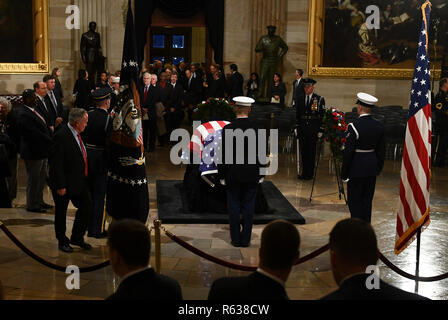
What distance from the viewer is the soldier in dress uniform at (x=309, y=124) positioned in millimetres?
11391

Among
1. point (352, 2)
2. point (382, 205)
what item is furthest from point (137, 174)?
point (352, 2)

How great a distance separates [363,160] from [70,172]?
134 inches

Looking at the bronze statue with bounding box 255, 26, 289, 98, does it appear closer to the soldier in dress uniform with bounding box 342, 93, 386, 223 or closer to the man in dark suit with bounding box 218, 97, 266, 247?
the soldier in dress uniform with bounding box 342, 93, 386, 223

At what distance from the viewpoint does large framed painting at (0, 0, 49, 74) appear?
16438 millimetres

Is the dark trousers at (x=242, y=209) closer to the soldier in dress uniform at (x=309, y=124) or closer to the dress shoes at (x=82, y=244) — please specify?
the dress shoes at (x=82, y=244)

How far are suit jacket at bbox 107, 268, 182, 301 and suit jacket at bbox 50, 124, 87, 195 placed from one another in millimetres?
3909

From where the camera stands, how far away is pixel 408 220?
21.1 ft

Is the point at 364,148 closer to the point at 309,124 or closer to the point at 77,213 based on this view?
the point at 77,213

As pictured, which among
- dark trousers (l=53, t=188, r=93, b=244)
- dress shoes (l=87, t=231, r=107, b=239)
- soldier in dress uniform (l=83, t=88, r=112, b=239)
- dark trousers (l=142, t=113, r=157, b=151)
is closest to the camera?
dark trousers (l=53, t=188, r=93, b=244)

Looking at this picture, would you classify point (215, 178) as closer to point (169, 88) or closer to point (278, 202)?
point (278, 202)

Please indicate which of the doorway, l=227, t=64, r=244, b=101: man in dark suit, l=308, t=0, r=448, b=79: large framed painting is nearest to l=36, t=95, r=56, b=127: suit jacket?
l=227, t=64, r=244, b=101: man in dark suit

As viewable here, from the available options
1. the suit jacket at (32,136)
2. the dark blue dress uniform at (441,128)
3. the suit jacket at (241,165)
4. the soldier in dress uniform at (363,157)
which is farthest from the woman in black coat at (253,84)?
the suit jacket at (241,165)

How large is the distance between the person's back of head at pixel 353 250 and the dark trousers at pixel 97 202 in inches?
192
